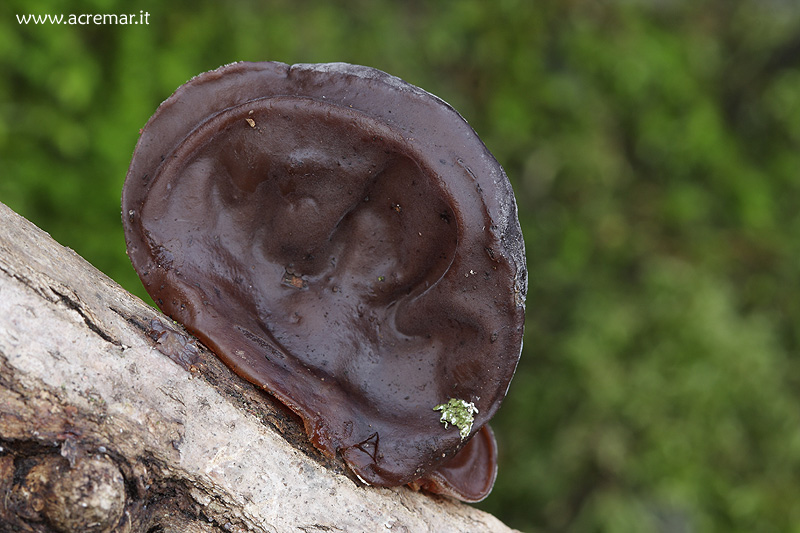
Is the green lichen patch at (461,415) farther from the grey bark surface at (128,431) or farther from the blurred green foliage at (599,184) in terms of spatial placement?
the blurred green foliage at (599,184)

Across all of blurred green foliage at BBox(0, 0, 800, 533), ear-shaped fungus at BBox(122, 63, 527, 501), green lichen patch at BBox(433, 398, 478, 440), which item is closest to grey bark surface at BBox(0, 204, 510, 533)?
ear-shaped fungus at BBox(122, 63, 527, 501)

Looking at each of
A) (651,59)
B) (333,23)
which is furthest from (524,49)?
(333,23)

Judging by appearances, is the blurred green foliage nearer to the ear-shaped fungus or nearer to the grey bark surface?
the ear-shaped fungus

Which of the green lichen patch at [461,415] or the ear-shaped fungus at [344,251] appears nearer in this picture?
the ear-shaped fungus at [344,251]

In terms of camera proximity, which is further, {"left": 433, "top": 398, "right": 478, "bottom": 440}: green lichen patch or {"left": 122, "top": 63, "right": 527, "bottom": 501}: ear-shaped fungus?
{"left": 433, "top": 398, "right": 478, "bottom": 440}: green lichen patch

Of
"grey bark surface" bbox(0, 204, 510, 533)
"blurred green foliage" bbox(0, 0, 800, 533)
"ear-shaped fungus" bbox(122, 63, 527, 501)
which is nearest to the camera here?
"grey bark surface" bbox(0, 204, 510, 533)

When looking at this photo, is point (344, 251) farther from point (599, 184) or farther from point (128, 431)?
point (599, 184)

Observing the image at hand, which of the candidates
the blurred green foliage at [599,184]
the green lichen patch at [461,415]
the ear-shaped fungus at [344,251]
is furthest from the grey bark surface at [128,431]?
the blurred green foliage at [599,184]

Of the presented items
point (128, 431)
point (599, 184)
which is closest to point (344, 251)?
point (128, 431)
